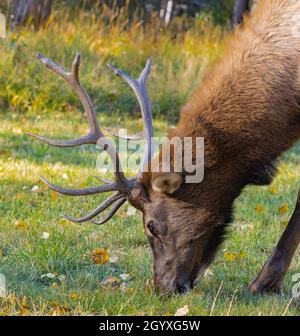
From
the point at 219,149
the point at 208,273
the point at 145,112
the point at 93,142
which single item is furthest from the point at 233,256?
the point at 93,142

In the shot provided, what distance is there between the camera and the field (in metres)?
4.41

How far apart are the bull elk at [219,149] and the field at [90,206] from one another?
0.24m

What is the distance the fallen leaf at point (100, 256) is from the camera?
5.14m

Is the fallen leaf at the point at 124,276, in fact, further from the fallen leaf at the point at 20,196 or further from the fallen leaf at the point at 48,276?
the fallen leaf at the point at 20,196

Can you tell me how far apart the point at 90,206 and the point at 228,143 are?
203cm

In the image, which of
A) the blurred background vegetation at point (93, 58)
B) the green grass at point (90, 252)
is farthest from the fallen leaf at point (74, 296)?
the blurred background vegetation at point (93, 58)

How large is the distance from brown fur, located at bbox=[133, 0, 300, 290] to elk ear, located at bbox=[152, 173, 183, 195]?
0.05 meters

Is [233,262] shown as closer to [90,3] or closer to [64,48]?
[64,48]

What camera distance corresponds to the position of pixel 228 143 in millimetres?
4586

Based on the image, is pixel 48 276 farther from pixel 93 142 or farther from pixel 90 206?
pixel 90 206

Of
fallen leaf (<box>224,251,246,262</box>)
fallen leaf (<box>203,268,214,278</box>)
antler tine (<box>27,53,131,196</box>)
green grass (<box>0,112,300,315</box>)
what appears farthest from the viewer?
fallen leaf (<box>224,251,246,262</box>)

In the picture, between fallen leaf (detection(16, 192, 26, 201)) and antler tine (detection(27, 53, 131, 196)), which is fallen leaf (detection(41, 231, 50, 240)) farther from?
fallen leaf (detection(16, 192, 26, 201))

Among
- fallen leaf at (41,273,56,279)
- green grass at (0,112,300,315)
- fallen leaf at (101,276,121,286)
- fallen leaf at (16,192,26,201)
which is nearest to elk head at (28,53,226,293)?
green grass at (0,112,300,315)
